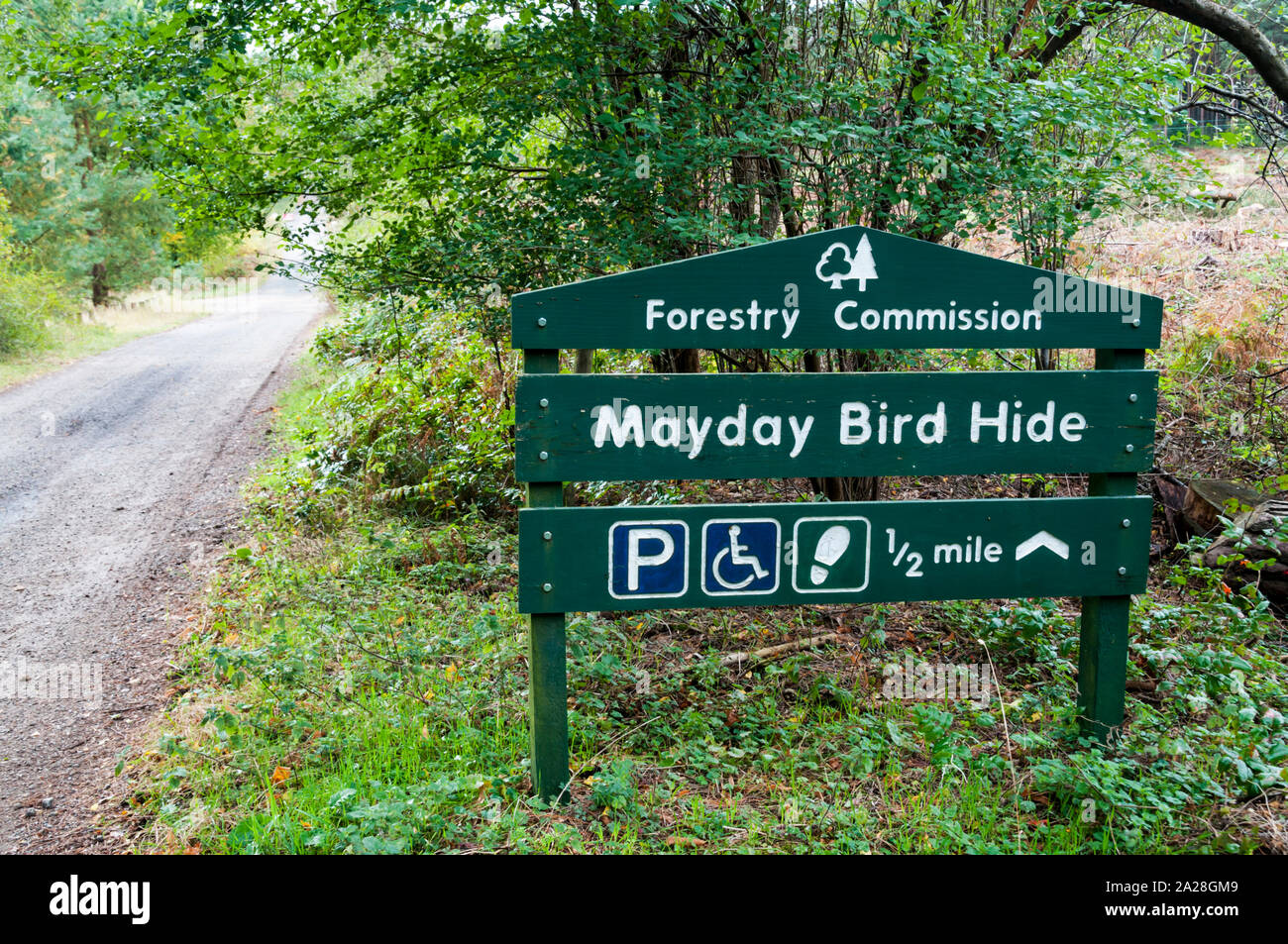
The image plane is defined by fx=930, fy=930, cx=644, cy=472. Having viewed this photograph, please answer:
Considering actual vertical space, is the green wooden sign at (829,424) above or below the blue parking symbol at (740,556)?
above

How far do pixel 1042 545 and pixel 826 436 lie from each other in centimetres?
92

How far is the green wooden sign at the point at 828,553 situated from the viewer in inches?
126

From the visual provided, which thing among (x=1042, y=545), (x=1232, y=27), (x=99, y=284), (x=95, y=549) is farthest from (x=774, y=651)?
(x=99, y=284)

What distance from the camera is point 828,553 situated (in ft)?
11.0

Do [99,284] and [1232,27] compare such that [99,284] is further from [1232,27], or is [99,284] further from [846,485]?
[1232,27]

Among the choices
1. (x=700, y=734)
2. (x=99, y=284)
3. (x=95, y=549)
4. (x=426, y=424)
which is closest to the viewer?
(x=700, y=734)

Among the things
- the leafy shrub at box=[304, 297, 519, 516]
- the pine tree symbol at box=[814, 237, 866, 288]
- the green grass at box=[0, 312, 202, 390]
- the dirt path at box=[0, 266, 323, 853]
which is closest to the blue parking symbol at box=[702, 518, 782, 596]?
the pine tree symbol at box=[814, 237, 866, 288]

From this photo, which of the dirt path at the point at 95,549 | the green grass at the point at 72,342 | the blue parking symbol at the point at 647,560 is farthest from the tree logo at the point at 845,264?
the green grass at the point at 72,342

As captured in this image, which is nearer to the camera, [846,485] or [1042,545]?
[1042,545]

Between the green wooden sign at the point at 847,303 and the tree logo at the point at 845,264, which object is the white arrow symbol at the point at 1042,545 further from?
the tree logo at the point at 845,264

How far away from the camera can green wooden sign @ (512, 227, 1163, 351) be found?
127 inches

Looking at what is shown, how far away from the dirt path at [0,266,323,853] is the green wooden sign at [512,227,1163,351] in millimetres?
2891

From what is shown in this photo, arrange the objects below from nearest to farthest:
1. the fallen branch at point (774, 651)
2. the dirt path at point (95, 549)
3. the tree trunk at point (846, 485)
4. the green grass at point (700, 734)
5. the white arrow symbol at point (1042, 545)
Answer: the green grass at point (700, 734) → the white arrow symbol at point (1042, 545) → the dirt path at point (95, 549) → the fallen branch at point (774, 651) → the tree trunk at point (846, 485)
